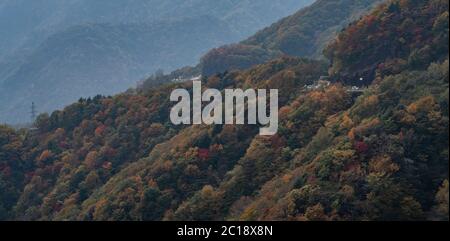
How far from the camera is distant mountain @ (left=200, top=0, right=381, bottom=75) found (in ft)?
506

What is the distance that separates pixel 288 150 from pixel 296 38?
112m

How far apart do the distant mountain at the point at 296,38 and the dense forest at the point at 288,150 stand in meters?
59.9

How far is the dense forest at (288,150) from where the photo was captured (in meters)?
39.9

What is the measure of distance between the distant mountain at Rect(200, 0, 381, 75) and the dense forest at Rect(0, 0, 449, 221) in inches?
2356

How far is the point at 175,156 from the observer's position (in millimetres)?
63094

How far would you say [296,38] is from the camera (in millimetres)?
163375

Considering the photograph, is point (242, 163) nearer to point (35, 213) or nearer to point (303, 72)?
point (303, 72)

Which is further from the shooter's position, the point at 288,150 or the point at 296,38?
the point at 296,38

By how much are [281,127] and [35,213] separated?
3387 cm
